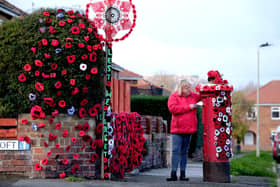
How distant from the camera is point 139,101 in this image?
21234mm

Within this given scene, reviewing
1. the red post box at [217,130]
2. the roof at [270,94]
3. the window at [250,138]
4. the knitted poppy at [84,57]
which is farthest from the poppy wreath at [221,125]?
the window at [250,138]

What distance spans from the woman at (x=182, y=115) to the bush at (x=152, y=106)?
12.4m

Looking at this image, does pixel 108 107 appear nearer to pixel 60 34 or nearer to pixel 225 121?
pixel 60 34

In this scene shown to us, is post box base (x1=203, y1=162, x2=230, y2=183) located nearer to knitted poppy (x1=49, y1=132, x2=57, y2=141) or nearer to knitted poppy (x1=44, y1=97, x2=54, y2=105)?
knitted poppy (x1=49, y1=132, x2=57, y2=141)

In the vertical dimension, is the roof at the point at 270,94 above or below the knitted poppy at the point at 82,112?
above

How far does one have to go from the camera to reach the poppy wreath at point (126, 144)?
29.5 feet

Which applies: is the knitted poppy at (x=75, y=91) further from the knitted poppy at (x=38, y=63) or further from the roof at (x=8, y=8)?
the roof at (x=8, y=8)

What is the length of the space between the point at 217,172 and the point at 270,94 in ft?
196

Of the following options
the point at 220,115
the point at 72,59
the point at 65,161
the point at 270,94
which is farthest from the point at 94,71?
the point at 270,94

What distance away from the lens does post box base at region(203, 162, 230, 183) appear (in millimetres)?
8039

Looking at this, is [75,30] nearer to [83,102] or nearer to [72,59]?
[72,59]

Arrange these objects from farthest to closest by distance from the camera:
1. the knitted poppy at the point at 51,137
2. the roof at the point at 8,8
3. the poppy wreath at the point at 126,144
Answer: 1. the roof at the point at 8,8
2. the poppy wreath at the point at 126,144
3. the knitted poppy at the point at 51,137

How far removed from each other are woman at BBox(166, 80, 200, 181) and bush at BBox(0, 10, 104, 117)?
151 cm

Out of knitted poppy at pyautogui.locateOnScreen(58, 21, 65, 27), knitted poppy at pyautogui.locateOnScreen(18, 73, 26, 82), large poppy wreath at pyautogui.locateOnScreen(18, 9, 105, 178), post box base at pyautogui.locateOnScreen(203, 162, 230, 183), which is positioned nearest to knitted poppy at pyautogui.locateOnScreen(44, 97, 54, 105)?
large poppy wreath at pyautogui.locateOnScreen(18, 9, 105, 178)
